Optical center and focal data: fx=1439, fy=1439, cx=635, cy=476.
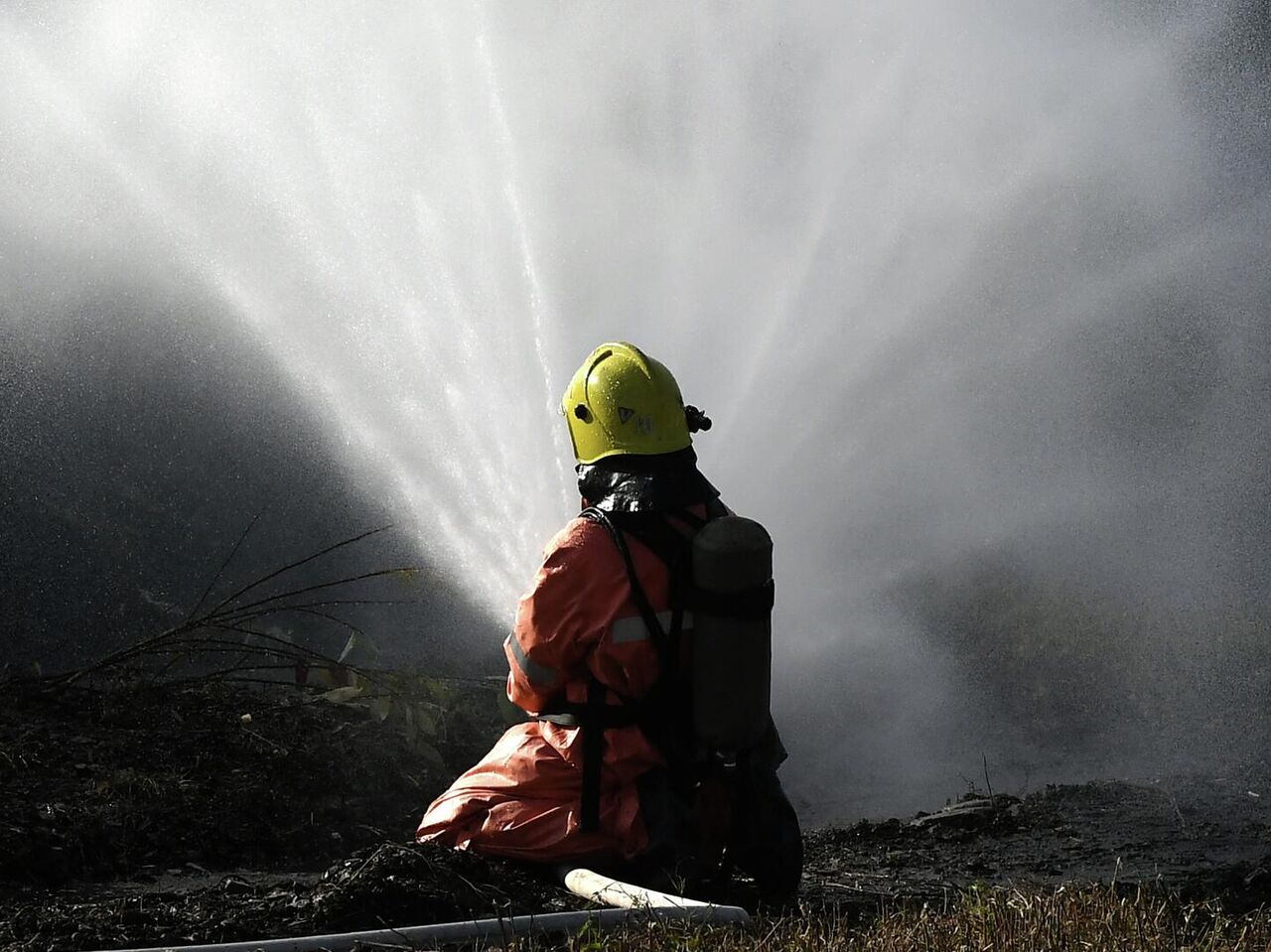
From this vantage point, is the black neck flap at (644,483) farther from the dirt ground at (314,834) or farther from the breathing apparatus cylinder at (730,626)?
the dirt ground at (314,834)

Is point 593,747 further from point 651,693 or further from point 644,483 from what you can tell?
point 644,483

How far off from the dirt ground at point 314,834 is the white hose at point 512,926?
31cm

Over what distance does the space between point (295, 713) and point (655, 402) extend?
3118 millimetres

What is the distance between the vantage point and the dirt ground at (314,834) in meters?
4.19

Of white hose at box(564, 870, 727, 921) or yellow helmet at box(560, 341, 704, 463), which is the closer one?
white hose at box(564, 870, 727, 921)

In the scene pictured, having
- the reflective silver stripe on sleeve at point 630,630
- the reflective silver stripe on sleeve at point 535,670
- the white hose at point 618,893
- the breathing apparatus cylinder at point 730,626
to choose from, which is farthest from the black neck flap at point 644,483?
the white hose at point 618,893

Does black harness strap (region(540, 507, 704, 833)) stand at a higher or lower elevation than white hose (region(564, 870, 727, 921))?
higher

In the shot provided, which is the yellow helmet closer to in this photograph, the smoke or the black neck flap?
the black neck flap

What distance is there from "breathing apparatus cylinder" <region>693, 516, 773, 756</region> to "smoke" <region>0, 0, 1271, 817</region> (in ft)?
11.8

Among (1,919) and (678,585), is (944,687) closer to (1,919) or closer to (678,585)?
(678,585)

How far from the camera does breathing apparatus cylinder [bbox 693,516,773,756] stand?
465 cm

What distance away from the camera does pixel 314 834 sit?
621cm

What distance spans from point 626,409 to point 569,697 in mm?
1015

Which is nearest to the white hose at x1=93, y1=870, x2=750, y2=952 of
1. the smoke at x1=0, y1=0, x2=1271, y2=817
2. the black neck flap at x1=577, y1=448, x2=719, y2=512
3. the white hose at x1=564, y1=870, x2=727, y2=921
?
the white hose at x1=564, y1=870, x2=727, y2=921
